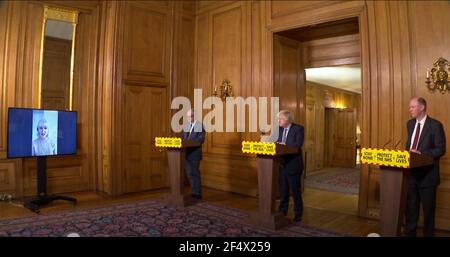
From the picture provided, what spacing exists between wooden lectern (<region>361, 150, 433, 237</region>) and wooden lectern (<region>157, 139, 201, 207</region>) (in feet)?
9.01

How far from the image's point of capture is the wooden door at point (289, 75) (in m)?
5.68

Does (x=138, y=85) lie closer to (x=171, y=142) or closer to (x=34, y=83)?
(x=34, y=83)

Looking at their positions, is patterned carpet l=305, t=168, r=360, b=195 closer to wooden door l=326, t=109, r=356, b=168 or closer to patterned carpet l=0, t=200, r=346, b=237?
wooden door l=326, t=109, r=356, b=168

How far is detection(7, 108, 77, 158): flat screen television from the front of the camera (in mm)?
4672

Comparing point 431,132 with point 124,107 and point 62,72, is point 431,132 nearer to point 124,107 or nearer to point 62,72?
point 124,107

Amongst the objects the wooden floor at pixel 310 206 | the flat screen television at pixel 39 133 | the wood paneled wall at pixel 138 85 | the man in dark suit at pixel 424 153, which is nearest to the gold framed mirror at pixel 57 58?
the wood paneled wall at pixel 138 85

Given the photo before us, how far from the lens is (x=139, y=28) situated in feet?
20.2

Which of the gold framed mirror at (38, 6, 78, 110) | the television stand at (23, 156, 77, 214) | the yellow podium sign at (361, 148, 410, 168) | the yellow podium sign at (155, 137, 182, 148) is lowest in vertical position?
the television stand at (23, 156, 77, 214)

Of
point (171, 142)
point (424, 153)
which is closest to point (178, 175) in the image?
point (171, 142)

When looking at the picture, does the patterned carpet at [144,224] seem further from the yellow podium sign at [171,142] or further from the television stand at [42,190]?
the yellow podium sign at [171,142]

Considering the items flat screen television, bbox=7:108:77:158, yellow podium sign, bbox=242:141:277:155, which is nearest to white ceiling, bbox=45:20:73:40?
flat screen television, bbox=7:108:77:158

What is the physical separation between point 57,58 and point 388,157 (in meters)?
5.52

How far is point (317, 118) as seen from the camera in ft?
33.7
